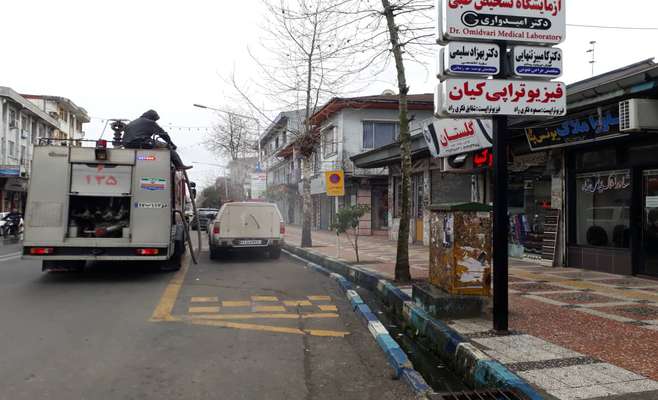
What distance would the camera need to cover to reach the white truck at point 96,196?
922cm

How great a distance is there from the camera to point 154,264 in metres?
11.7

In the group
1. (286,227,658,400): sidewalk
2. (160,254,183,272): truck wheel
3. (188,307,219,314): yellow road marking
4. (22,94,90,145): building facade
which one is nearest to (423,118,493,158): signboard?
(286,227,658,400): sidewalk

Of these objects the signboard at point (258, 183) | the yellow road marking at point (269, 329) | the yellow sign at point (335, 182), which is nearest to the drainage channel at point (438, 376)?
the yellow road marking at point (269, 329)

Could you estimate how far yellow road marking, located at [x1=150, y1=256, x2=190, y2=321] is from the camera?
670cm

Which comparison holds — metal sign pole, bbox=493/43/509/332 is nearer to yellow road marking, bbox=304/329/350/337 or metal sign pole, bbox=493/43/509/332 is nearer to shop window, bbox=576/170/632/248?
yellow road marking, bbox=304/329/350/337

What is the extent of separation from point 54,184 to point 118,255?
5.91 ft

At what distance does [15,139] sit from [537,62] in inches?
1676

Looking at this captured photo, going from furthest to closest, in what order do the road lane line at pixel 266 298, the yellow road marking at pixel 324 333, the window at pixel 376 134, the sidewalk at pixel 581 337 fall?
1. the window at pixel 376 134
2. the road lane line at pixel 266 298
3. the yellow road marking at pixel 324 333
4. the sidewalk at pixel 581 337

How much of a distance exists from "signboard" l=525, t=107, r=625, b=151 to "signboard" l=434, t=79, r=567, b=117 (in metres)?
4.58

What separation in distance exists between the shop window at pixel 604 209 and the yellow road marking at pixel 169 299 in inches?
349

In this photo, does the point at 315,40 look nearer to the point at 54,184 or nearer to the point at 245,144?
the point at 54,184

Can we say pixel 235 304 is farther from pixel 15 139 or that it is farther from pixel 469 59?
pixel 15 139

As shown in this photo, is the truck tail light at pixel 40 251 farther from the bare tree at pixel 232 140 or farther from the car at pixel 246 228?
the bare tree at pixel 232 140

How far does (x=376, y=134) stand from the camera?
27219 millimetres
